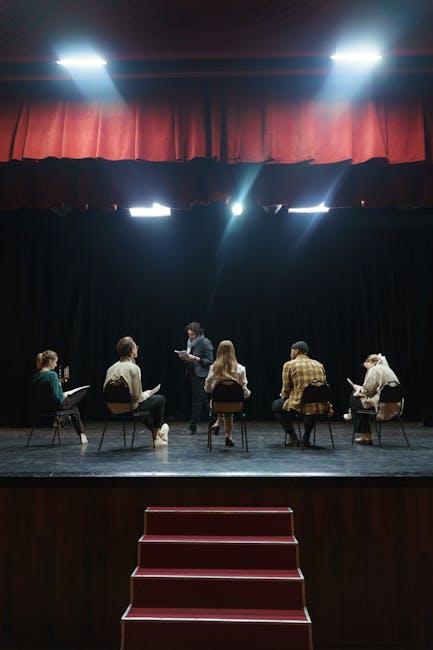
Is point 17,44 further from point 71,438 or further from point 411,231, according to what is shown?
point 411,231

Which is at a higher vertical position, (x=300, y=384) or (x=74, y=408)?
(x=300, y=384)

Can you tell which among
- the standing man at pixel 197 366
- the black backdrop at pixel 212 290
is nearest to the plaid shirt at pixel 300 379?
the standing man at pixel 197 366

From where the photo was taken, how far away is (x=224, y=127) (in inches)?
162

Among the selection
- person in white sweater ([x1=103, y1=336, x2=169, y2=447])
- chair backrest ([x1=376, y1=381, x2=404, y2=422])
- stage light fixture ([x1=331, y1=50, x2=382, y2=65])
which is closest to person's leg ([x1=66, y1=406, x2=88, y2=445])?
person in white sweater ([x1=103, y1=336, x2=169, y2=447])
